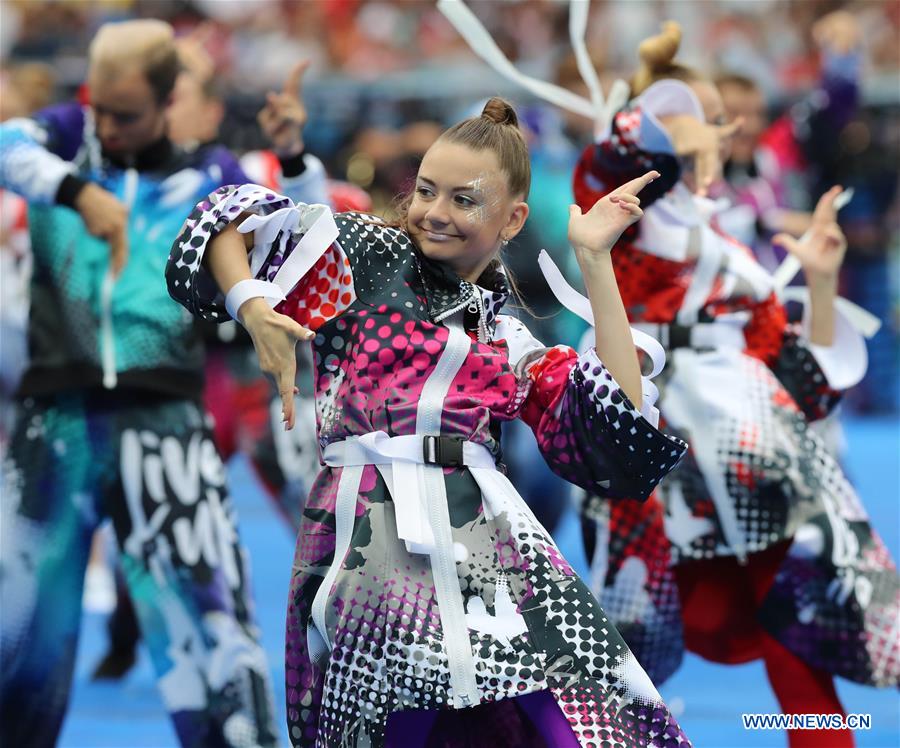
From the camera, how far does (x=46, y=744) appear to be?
3.92m

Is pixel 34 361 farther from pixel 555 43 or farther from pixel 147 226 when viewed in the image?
pixel 555 43

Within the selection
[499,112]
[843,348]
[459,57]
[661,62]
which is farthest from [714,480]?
[459,57]

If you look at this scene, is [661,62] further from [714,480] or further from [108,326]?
[108,326]

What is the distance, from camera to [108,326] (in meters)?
3.96

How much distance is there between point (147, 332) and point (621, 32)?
7.84 meters

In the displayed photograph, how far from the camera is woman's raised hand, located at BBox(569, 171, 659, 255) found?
103 inches

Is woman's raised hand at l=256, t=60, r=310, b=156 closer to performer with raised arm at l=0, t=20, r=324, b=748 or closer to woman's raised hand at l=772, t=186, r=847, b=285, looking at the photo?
performer with raised arm at l=0, t=20, r=324, b=748

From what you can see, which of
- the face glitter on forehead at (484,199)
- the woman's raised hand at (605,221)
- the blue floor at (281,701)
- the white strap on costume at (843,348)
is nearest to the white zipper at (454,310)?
Result: the face glitter on forehead at (484,199)

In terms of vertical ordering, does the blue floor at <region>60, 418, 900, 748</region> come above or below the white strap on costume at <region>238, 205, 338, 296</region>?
below

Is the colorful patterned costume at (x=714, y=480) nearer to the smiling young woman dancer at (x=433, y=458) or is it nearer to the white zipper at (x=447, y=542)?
the smiling young woman dancer at (x=433, y=458)

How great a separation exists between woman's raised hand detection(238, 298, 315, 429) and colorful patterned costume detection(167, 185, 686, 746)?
0.12 m

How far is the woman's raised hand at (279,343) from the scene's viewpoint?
2477 mm

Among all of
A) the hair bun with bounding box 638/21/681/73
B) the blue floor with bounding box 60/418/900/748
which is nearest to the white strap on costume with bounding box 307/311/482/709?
the hair bun with bounding box 638/21/681/73

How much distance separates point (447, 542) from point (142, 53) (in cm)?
197
